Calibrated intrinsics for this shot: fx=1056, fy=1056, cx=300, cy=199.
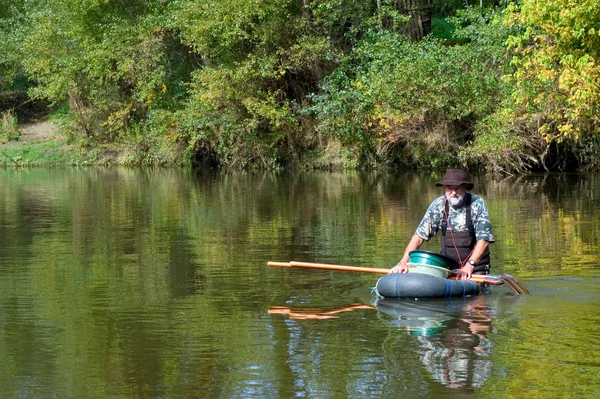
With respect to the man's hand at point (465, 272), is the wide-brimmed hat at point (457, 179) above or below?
above

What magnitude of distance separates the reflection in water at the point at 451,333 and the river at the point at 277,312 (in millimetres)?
27

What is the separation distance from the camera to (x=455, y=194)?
39.3ft

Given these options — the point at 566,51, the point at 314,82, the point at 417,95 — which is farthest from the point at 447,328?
the point at 314,82

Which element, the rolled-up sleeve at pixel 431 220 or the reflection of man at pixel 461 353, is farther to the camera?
the rolled-up sleeve at pixel 431 220

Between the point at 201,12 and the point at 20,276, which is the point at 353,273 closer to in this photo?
the point at 20,276

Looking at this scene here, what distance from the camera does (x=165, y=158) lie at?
44.3 m

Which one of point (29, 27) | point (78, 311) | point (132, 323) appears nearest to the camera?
point (132, 323)

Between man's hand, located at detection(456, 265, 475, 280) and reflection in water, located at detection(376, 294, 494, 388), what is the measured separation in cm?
27

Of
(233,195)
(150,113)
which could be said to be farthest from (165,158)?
(233,195)

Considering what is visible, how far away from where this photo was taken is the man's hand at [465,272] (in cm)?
1184

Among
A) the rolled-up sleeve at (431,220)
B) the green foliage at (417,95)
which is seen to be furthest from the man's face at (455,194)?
the green foliage at (417,95)

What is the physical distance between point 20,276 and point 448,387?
25.3 feet

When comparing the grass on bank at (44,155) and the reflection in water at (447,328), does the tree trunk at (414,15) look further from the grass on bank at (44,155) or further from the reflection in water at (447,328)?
the reflection in water at (447,328)

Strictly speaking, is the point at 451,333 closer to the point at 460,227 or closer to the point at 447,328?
the point at 447,328
